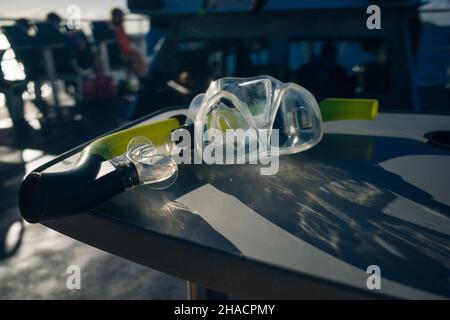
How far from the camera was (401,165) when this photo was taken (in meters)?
0.77

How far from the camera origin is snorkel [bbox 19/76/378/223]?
543 mm

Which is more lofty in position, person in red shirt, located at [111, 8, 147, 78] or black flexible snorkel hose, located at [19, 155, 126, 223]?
person in red shirt, located at [111, 8, 147, 78]

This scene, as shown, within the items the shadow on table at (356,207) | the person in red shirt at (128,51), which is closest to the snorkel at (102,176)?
the shadow on table at (356,207)

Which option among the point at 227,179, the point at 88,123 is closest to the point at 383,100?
the point at 227,179

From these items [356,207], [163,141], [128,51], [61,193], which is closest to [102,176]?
[61,193]

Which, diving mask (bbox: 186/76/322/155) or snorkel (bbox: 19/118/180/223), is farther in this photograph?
diving mask (bbox: 186/76/322/155)

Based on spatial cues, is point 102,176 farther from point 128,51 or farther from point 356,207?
point 128,51

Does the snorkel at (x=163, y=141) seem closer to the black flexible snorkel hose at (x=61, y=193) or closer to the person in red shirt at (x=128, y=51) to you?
the black flexible snorkel hose at (x=61, y=193)

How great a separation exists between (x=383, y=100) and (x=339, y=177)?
5.83 ft

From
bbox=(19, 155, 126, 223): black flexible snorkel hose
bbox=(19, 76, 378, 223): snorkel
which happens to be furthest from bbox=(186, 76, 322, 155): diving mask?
bbox=(19, 155, 126, 223): black flexible snorkel hose

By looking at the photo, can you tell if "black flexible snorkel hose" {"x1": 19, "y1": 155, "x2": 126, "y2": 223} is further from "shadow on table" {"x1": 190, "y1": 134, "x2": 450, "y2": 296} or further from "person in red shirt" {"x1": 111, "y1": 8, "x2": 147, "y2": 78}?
"person in red shirt" {"x1": 111, "y1": 8, "x2": 147, "y2": 78}

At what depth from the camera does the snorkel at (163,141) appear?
1.78 ft
